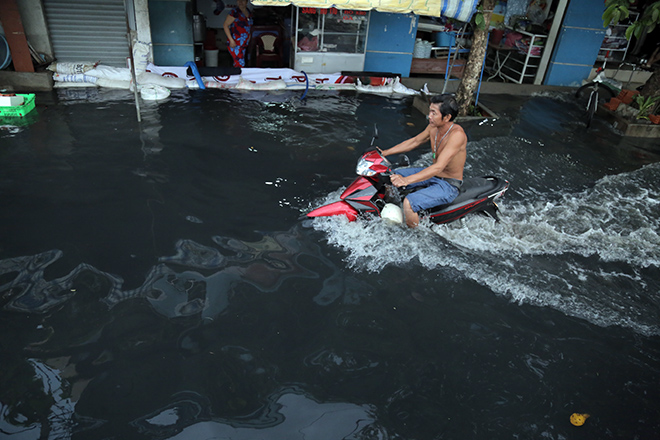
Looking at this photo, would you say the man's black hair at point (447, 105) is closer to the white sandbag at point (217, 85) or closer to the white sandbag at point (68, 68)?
the white sandbag at point (217, 85)

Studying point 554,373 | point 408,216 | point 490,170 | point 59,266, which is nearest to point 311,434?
point 554,373

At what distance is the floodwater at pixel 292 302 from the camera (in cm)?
326

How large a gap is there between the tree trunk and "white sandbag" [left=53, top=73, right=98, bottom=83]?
7.61 metres

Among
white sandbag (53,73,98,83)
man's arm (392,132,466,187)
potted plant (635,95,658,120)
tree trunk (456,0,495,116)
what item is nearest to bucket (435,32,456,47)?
tree trunk (456,0,495,116)

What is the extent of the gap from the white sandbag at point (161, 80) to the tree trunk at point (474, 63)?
5928 millimetres

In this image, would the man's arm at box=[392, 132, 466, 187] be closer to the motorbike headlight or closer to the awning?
the motorbike headlight

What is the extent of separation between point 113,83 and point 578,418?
32.5 ft

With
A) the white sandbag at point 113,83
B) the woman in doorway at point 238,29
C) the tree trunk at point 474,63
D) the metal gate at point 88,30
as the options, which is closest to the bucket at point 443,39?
the tree trunk at point 474,63

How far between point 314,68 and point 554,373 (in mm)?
9046

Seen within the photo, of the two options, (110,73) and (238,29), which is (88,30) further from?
(238,29)

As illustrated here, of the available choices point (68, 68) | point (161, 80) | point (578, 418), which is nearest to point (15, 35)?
point (68, 68)

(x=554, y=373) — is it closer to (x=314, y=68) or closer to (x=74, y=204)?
(x=74, y=204)

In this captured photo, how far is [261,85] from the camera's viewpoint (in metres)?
10.2

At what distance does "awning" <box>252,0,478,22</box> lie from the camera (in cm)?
844
